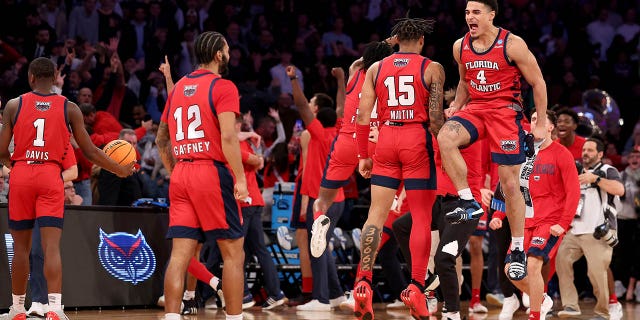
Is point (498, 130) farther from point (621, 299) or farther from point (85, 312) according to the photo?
point (621, 299)

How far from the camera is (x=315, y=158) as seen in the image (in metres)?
12.7

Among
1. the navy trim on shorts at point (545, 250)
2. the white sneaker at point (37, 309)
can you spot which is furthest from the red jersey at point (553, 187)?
the white sneaker at point (37, 309)

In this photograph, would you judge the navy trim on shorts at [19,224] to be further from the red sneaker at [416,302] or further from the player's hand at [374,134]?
the red sneaker at [416,302]

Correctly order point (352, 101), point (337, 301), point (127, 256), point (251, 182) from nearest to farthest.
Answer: point (352, 101), point (127, 256), point (251, 182), point (337, 301)

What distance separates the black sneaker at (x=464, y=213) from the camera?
856 cm

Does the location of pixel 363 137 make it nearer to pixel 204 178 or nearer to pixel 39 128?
pixel 204 178

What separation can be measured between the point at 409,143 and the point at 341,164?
7.21 ft

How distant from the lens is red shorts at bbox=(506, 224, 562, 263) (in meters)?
10.1

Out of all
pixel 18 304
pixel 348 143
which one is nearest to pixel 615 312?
pixel 348 143

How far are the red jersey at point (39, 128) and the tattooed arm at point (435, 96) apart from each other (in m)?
3.59

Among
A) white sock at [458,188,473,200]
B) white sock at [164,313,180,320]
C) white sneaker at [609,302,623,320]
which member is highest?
white sock at [458,188,473,200]

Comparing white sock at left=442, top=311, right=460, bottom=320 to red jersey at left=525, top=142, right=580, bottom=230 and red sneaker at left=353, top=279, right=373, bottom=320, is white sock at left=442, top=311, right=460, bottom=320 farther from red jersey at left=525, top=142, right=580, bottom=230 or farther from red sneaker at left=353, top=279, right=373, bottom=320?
red jersey at left=525, top=142, right=580, bottom=230

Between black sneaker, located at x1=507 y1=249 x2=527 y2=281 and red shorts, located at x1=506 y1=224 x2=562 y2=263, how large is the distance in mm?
1131

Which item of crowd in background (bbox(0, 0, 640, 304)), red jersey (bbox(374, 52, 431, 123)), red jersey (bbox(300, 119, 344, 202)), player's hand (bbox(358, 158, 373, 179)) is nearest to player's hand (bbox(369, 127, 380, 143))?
player's hand (bbox(358, 158, 373, 179))
